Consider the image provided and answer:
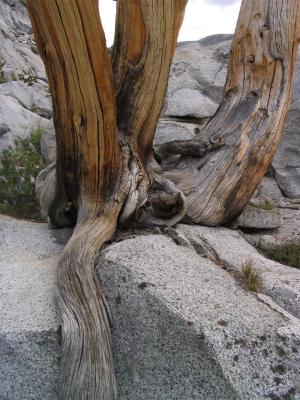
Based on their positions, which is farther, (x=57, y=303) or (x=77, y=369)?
(x=57, y=303)

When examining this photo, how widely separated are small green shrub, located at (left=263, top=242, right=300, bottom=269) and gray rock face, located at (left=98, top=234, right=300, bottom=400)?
6.19 ft

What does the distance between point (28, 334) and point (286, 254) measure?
3438mm

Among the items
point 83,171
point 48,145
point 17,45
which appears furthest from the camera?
point 17,45

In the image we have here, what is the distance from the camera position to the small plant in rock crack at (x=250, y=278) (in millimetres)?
4254

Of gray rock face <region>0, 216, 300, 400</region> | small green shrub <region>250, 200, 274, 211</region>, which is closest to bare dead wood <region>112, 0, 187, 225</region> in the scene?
gray rock face <region>0, 216, 300, 400</region>

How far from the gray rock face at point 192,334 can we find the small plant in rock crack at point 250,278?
206 millimetres

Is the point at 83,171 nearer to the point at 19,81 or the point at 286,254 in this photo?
the point at 286,254

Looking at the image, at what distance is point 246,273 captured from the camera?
174 inches

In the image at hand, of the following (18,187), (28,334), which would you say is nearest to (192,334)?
(28,334)

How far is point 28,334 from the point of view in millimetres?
3791

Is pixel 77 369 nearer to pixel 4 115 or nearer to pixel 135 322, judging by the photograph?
pixel 135 322

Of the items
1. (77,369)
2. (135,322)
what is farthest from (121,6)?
(77,369)

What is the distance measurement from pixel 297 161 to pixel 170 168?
3313 mm

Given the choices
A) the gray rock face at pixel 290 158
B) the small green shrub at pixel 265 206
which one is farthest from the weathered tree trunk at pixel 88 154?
the gray rock face at pixel 290 158
